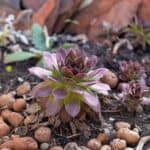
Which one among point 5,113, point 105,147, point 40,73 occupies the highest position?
point 40,73

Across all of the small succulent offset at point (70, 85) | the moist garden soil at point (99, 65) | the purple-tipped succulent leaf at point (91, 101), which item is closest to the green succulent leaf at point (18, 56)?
the moist garden soil at point (99, 65)

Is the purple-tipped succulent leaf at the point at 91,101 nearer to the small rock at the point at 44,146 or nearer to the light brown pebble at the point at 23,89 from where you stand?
the small rock at the point at 44,146

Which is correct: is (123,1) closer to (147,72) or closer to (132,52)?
(132,52)

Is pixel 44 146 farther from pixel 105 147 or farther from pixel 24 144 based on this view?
pixel 105 147

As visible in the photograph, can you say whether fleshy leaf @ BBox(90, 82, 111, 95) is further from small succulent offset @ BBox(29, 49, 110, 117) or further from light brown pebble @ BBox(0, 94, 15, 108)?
light brown pebble @ BBox(0, 94, 15, 108)

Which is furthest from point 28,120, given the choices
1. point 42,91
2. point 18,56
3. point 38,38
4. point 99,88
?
point 38,38

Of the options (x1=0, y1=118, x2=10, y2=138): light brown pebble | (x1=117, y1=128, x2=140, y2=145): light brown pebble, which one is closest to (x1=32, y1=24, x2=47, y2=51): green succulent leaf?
(x1=0, y1=118, x2=10, y2=138): light brown pebble

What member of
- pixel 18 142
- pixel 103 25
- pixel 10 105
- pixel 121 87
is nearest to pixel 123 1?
pixel 103 25
